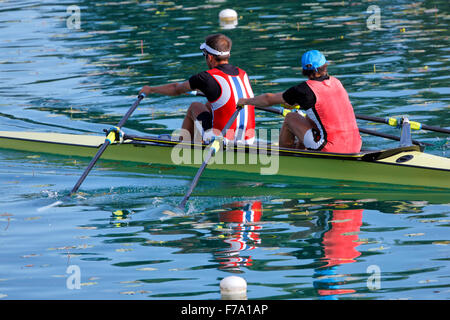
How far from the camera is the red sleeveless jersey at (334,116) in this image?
10039 mm

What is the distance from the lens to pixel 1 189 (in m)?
11.3

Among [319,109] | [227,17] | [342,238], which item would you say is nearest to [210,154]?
[319,109]

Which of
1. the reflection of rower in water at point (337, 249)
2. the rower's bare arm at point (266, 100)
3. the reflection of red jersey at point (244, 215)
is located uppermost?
the rower's bare arm at point (266, 100)

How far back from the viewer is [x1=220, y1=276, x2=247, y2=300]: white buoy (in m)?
6.54

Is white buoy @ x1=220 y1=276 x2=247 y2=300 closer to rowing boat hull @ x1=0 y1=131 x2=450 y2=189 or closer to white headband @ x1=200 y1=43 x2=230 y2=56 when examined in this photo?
rowing boat hull @ x1=0 y1=131 x2=450 y2=189

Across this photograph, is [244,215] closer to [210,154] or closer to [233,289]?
[210,154]

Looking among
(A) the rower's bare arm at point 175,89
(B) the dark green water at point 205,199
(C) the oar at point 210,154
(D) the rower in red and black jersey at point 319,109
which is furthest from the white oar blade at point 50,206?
(D) the rower in red and black jersey at point 319,109

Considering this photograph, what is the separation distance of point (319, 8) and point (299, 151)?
50.3 feet

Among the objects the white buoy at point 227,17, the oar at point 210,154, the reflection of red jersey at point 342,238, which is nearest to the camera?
the reflection of red jersey at point 342,238

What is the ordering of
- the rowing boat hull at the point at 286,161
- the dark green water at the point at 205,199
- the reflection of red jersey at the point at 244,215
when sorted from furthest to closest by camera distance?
1. the rowing boat hull at the point at 286,161
2. the reflection of red jersey at the point at 244,215
3. the dark green water at the point at 205,199

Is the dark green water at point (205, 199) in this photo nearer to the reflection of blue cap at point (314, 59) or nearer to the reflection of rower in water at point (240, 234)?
the reflection of rower in water at point (240, 234)

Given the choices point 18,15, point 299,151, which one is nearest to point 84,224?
point 299,151

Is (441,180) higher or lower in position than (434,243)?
higher
